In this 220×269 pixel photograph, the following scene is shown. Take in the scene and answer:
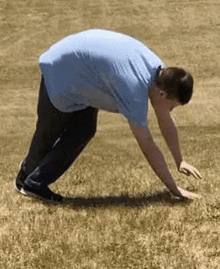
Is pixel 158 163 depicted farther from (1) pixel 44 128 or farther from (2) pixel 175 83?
(1) pixel 44 128

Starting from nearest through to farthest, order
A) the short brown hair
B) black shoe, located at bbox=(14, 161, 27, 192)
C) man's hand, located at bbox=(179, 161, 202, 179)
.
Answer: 1. the short brown hair
2. man's hand, located at bbox=(179, 161, 202, 179)
3. black shoe, located at bbox=(14, 161, 27, 192)

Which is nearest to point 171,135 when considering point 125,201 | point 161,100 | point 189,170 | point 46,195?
point 189,170

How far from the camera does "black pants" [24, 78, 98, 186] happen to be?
11.9ft

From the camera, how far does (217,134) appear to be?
23.8 ft

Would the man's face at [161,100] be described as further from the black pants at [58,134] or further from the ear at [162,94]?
the black pants at [58,134]

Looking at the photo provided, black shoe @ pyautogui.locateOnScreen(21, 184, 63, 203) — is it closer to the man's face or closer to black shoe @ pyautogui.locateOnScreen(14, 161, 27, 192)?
black shoe @ pyautogui.locateOnScreen(14, 161, 27, 192)

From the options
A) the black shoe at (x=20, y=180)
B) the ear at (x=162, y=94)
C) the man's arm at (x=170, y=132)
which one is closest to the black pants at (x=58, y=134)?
the black shoe at (x=20, y=180)

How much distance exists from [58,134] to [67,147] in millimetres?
111

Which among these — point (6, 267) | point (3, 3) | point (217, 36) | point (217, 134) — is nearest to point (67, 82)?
point (6, 267)

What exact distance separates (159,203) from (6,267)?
1.08m

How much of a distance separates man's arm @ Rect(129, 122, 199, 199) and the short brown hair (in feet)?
0.79

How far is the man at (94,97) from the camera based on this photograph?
3213 mm

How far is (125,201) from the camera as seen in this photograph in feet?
11.6

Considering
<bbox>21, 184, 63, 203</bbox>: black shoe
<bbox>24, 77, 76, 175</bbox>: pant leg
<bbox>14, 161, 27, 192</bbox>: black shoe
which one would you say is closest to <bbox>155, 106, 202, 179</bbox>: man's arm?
<bbox>24, 77, 76, 175</bbox>: pant leg
